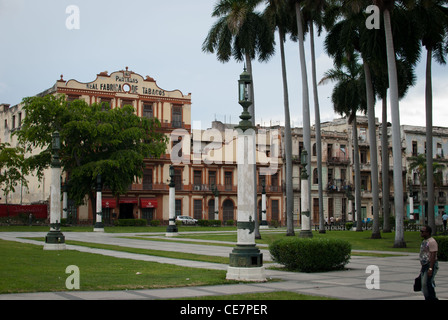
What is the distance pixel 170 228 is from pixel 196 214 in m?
30.8

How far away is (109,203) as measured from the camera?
62406 millimetres

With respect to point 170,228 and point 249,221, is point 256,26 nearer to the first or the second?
point 170,228

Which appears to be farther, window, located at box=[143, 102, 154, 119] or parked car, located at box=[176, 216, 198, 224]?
window, located at box=[143, 102, 154, 119]

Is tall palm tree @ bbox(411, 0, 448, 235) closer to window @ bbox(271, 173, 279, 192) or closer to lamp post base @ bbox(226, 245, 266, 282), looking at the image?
lamp post base @ bbox(226, 245, 266, 282)

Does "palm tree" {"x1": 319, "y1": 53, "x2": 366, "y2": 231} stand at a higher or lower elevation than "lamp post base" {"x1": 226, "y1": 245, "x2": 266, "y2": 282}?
higher

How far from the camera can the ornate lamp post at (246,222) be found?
13.8m

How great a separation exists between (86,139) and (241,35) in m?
24.8

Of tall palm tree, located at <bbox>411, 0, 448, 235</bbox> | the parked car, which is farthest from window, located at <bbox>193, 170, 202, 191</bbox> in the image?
tall palm tree, located at <bbox>411, 0, 448, 235</bbox>

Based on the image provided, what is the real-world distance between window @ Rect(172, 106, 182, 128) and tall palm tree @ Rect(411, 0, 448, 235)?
3890 cm

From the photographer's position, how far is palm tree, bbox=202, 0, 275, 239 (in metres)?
33.3

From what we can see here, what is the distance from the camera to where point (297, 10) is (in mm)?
35406

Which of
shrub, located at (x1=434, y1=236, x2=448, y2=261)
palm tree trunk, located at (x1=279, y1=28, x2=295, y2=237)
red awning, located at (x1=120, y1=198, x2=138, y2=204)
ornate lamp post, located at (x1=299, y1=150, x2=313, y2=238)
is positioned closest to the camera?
shrub, located at (x1=434, y1=236, x2=448, y2=261)
